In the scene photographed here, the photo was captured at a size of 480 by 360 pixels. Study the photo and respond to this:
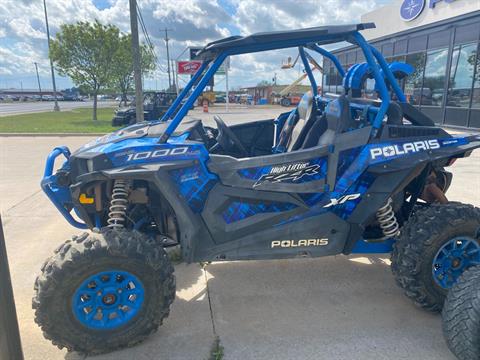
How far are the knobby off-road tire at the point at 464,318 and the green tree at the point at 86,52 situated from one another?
20.2 meters

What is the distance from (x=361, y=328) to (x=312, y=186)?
111 cm

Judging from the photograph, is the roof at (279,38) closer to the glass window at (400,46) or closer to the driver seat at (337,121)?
the driver seat at (337,121)

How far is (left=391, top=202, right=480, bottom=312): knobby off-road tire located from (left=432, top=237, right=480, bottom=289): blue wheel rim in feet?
0.21

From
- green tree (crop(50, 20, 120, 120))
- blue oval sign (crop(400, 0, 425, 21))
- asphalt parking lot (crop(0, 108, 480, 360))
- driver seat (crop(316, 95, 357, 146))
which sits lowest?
asphalt parking lot (crop(0, 108, 480, 360))

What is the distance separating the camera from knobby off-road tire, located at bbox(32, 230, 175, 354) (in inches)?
95.5

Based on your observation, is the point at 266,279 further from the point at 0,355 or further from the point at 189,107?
the point at 0,355

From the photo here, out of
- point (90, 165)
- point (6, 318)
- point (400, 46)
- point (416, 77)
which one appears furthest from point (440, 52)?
point (6, 318)

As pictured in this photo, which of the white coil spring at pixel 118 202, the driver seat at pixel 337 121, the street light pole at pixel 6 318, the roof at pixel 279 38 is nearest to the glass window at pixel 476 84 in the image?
the driver seat at pixel 337 121

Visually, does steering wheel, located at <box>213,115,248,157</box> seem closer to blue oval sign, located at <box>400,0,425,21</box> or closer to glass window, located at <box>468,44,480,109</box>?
glass window, located at <box>468,44,480,109</box>

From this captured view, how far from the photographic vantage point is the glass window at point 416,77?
56.2ft

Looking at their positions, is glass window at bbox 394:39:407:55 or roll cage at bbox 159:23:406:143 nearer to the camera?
roll cage at bbox 159:23:406:143

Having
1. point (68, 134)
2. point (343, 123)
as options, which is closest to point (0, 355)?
point (343, 123)

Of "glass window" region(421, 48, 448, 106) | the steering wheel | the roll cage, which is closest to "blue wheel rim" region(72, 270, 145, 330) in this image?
the roll cage

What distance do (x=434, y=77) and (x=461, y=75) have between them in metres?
1.71
